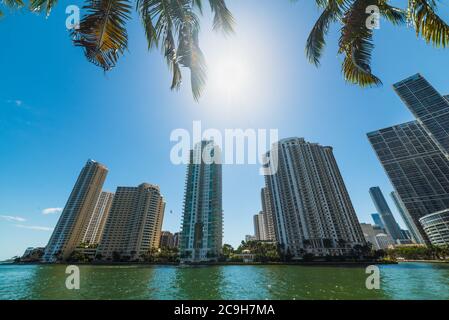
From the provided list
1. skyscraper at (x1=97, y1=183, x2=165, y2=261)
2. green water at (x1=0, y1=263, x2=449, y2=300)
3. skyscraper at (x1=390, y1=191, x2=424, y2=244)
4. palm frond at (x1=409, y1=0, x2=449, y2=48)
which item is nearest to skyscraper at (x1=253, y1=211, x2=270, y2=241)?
skyscraper at (x1=97, y1=183, x2=165, y2=261)

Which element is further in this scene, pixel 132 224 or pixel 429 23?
pixel 132 224

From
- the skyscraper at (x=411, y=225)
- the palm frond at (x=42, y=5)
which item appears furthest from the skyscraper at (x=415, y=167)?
the palm frond at (x=42, y=5)

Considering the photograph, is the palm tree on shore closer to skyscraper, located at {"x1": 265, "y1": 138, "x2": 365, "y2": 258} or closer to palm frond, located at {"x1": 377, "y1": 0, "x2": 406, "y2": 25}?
palm frond, located at {"x1": 377, "y1": 0, "x2": 406, "y2": 25}

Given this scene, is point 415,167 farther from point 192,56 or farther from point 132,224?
point 132,224

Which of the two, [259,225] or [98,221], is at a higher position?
[259,225]

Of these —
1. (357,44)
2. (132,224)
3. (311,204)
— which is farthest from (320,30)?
(132,224)

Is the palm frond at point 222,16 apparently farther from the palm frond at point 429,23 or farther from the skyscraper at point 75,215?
the skyscraper at point 75,215

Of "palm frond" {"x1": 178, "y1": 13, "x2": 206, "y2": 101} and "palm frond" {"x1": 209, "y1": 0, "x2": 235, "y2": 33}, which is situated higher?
"palm frond" {"x1": 209, "y1": 0, "x2": 235, "y2": 33}
